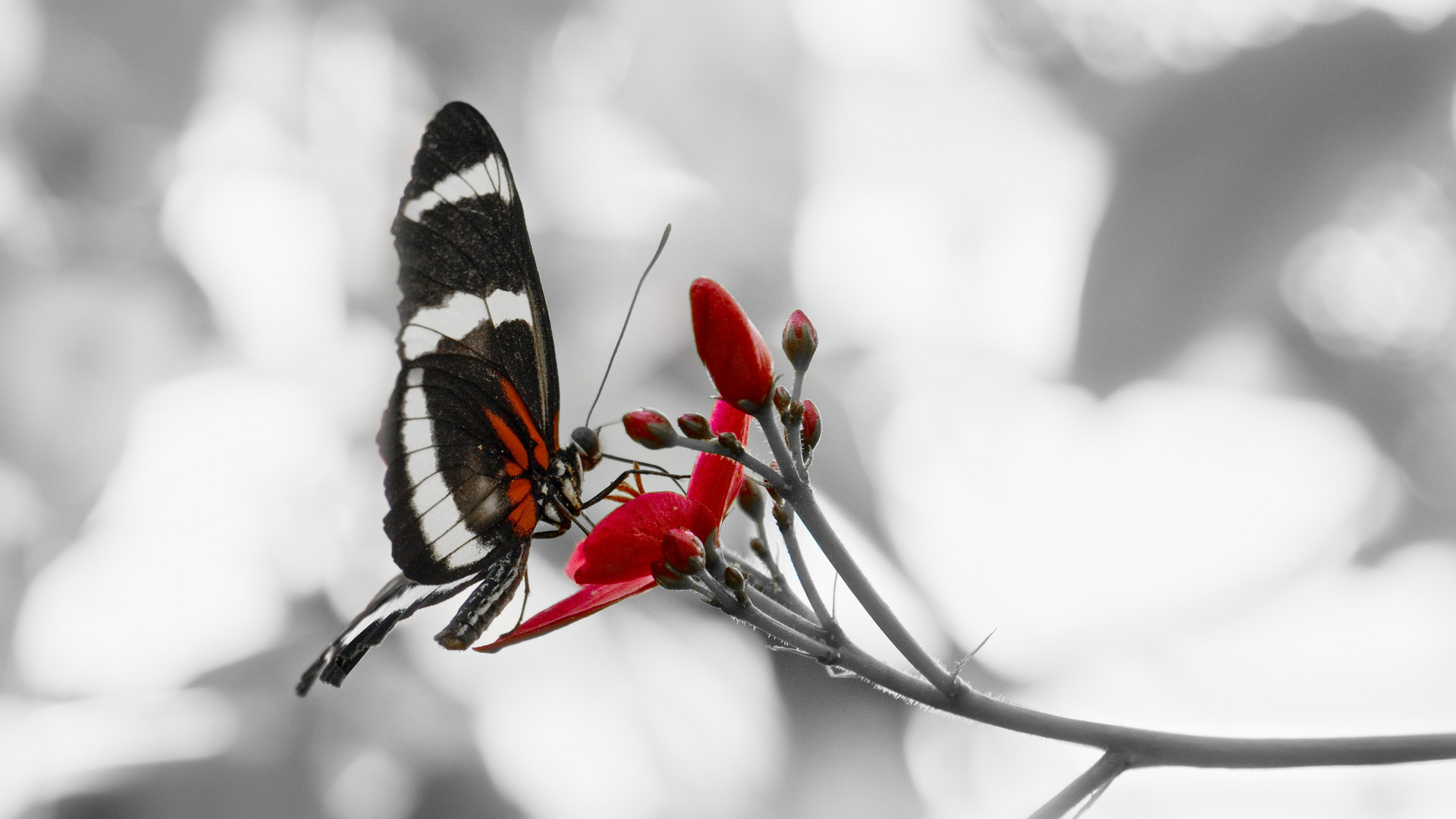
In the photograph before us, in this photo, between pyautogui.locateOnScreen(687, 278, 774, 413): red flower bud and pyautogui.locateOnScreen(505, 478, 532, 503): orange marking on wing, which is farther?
pyautogui.locateOnScreen(505, 478, 532, 503): orange marking on wing

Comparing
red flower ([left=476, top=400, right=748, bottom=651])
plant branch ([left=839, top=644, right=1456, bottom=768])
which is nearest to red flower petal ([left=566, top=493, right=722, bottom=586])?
red flower ([left=476, top=400, right=748, bottom=651])

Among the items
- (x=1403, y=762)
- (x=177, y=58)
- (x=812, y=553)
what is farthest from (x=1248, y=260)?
(x=177, y=58)

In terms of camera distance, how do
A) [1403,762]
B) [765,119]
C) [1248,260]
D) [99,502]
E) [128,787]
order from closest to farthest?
1. [1403,762]
2. [1248,260]
3. [128,787]
4. [765,119]
5. [99,502]

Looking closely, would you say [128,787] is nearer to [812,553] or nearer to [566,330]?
[566,330]

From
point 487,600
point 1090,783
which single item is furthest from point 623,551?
point 1090,783

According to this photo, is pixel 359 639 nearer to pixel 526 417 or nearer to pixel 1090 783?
pixel 526 417

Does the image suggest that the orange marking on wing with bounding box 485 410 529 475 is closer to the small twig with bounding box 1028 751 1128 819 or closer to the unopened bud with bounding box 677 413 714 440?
the unopened bud with bounding box 677 413 714 440
